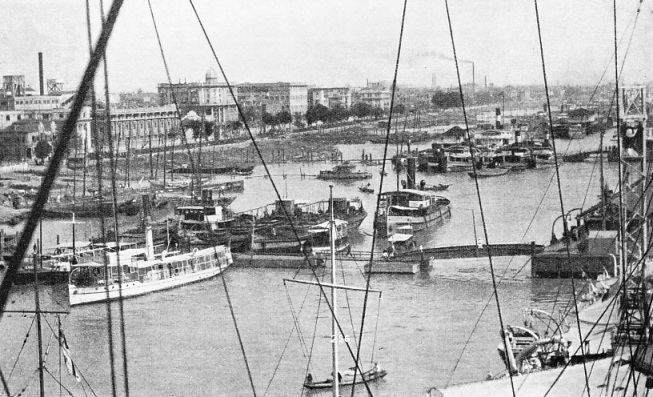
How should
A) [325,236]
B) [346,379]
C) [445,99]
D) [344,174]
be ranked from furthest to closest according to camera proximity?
[445,99]
[344,174]
[325,236]
[346,379]

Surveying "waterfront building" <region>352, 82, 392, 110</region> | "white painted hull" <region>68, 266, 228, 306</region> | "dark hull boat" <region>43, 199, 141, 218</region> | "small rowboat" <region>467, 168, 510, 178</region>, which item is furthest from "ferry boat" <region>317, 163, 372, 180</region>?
"white painted hull" <region>68, 266, 228, 306</region>

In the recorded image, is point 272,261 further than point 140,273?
Yes

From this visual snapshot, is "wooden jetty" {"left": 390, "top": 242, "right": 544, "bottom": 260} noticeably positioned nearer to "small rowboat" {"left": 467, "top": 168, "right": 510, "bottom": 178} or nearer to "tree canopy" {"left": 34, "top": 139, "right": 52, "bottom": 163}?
"tree canopy" {"left": 34, "top": 139, "right": 52, "bottom": 163}

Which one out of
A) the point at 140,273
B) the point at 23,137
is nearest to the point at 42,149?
the point at 23,137

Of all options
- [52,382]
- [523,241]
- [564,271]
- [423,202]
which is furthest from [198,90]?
[52,382]

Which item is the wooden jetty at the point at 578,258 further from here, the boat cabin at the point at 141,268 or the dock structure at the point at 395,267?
the boat cabin at the point at 141,268

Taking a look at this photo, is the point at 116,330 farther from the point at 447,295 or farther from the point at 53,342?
the point at 447,295

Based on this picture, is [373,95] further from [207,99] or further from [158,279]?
[158,279]
